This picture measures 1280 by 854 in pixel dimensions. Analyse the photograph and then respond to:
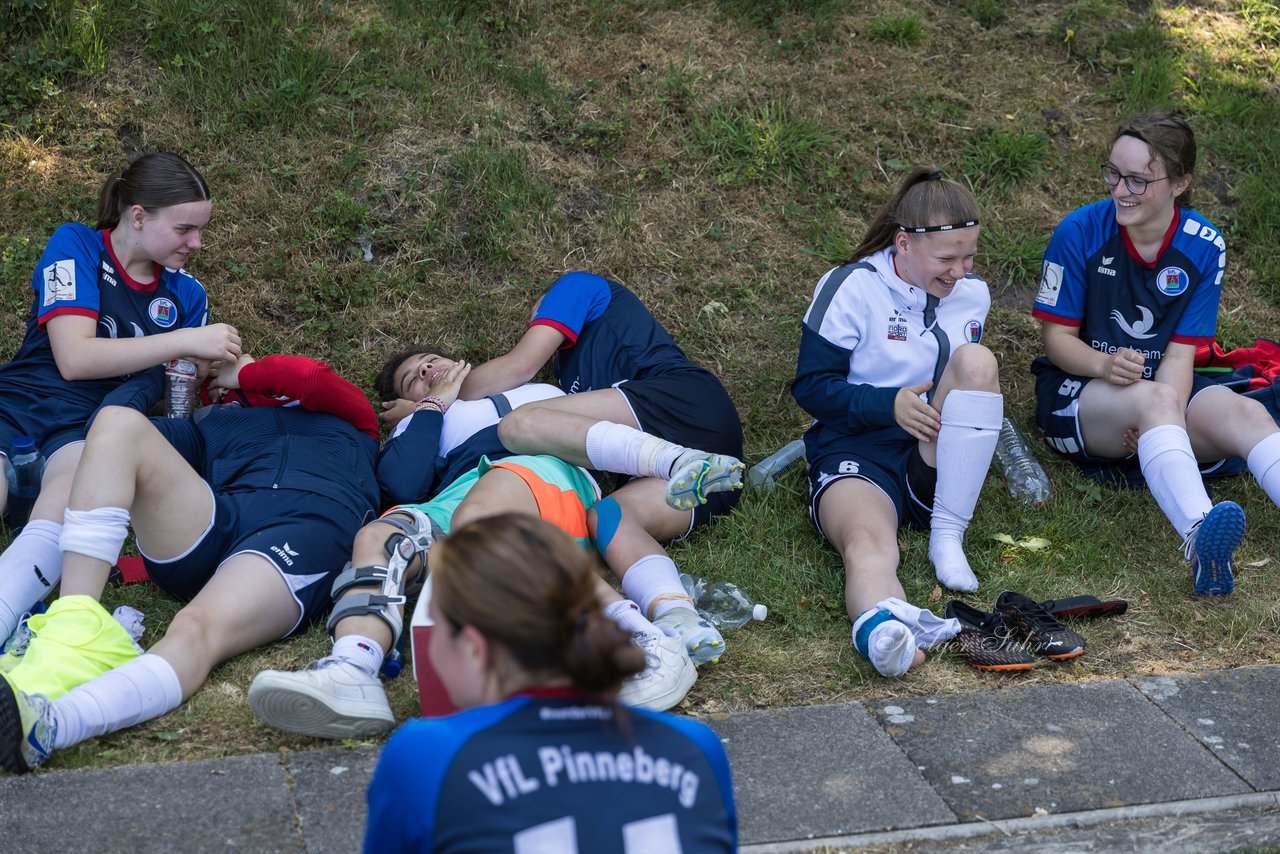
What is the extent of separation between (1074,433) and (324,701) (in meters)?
3.09

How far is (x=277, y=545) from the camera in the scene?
358 cm

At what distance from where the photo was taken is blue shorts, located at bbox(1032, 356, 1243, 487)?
4773 mm

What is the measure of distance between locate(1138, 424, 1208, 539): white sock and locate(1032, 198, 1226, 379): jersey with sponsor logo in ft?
1.83

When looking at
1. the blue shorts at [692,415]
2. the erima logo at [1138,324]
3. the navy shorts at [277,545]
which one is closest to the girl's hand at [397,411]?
the blue shorts at [692,415]

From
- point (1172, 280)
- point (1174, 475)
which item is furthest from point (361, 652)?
point (1172, 280)

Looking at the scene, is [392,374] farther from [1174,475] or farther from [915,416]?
[1174,475]

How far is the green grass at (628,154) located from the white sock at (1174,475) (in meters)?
0.34

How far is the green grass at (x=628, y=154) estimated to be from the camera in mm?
5449

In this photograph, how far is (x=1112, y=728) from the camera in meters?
3.36

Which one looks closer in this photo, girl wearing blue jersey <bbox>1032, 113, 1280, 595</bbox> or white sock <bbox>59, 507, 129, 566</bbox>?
white sock <bbox>59, 507, 129, 566</bbox>

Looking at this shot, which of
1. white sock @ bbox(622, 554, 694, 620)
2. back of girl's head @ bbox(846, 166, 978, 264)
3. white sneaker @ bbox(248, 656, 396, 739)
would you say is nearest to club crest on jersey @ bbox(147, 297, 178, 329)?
white sneaker @ bbox(248, 656, 396, 739)

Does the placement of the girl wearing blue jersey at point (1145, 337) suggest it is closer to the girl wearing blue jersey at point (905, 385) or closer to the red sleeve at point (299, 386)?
the girl wearing blue jersey at point (905, 385)

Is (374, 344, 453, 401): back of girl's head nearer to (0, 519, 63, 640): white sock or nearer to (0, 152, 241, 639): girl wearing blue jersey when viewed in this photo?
(0, 152, 241, 639): girl wearing blue jersey

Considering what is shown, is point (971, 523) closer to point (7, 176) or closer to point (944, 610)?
point (944, 610)
